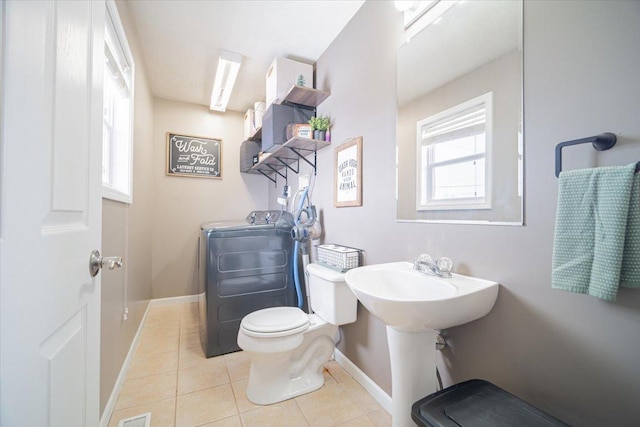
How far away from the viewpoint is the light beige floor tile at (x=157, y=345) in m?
2.13

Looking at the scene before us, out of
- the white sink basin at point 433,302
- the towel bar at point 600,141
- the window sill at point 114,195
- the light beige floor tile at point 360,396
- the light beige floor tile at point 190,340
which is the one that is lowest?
the light beige floor tile at point 190,340

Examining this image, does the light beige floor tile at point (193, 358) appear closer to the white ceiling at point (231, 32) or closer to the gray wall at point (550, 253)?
the gray wall at point (550, 253)

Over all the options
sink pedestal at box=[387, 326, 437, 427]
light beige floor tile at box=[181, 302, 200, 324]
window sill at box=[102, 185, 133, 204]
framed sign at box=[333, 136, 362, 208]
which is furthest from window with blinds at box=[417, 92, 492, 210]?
light beige floor tile at box=[181, 302, 200, 324]

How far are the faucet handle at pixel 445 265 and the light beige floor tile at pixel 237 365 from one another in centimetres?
157

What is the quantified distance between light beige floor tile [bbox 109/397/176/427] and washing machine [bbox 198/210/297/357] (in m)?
0.53

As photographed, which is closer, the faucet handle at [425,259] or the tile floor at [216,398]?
the faucet handle at [425,259]

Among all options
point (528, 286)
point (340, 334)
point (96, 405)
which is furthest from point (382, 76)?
point (96, 405)

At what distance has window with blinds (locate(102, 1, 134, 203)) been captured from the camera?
1.59m

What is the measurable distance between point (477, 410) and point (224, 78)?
3207 mm

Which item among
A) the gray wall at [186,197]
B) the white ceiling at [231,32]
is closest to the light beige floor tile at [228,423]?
the gray wall at [186,197]

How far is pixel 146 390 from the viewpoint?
1665mm

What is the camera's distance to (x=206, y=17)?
195 centimetres

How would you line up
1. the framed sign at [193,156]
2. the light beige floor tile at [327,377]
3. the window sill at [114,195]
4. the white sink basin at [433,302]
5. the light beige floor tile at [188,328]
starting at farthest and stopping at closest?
the framed sign at [193,156] < the light beige floor tile at [188,328] < the light beige floor tile at [327,377] < the window sill at [114,195] < the white sink basin at [433,302]

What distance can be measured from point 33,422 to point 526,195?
1.45m
